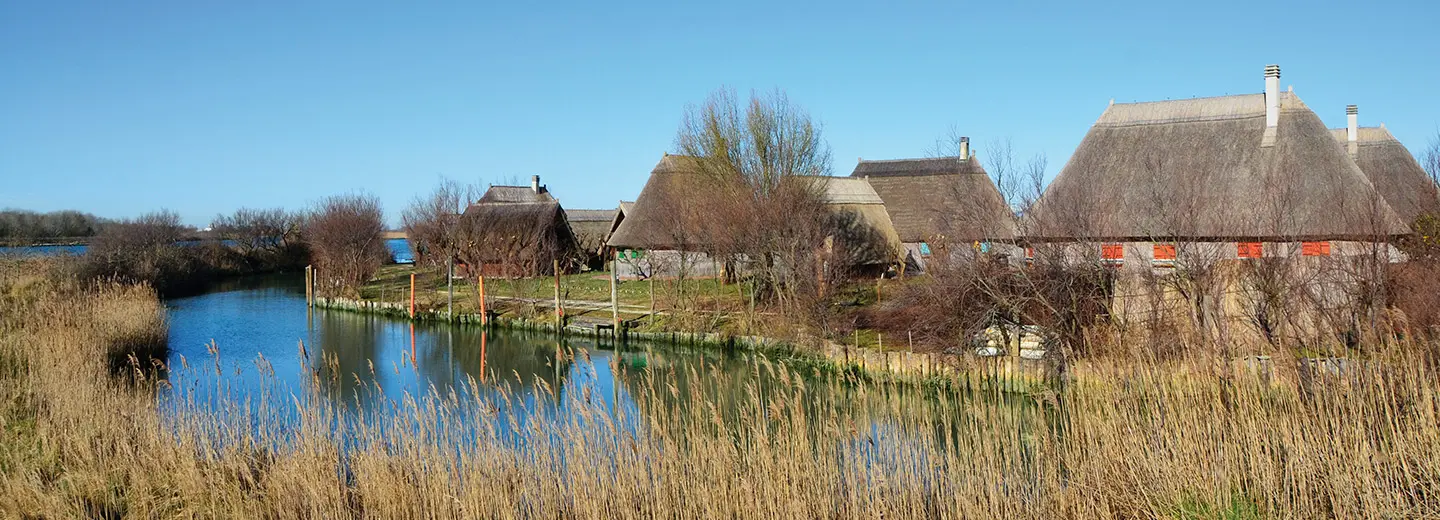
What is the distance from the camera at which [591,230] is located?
1555 inches

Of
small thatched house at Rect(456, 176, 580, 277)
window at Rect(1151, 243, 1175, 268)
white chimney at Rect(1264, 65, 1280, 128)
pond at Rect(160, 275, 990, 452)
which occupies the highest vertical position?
white chimney at Rect(1264, 65, 1280, 128)

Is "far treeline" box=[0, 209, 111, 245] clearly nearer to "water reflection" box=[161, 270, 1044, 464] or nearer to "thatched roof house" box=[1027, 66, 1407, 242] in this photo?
"water reflection" box=[161, 270, 1044, 464]

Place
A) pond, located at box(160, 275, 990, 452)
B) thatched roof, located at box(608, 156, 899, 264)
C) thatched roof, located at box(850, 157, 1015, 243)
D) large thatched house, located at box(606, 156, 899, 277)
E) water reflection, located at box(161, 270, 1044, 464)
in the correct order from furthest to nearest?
1. thatched roof, located at box(850, 157, 1015, 243)
2. thatched roof, located at box(608, 156, 899, 264)
3. large thatched house, located at box(606, 156, 899, 277)
4. pond, located at box(160, 275, 990, 452)
5. water reflection, located at box(161, 270, 1044, 464)

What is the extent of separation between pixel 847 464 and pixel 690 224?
17.3 m

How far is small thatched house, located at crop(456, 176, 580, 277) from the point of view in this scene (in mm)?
29500

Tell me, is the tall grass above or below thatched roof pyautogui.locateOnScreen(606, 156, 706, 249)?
below

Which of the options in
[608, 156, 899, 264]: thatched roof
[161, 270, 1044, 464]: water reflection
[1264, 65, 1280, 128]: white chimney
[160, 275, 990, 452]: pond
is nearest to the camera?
[161, 270, 1044, 464]: water reflection

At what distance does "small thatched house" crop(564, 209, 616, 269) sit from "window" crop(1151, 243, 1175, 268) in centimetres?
2330

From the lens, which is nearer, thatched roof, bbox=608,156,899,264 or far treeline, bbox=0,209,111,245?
thatched roof, bbox=608,156,899,264

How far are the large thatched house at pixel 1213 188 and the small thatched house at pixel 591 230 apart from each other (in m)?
20.0

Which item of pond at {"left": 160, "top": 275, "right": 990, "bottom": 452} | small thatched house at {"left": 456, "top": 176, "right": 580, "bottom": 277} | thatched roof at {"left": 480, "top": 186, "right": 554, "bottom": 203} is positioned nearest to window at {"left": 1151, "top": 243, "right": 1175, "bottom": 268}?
pond at {"left": 160, "top": 275, "right": 990, "bottom": 452}

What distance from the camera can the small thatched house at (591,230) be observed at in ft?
118

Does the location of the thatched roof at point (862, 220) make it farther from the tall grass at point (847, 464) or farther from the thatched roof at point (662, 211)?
the tall grass at point (847, 464)

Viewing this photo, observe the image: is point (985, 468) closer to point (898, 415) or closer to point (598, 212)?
point (898, 415)
